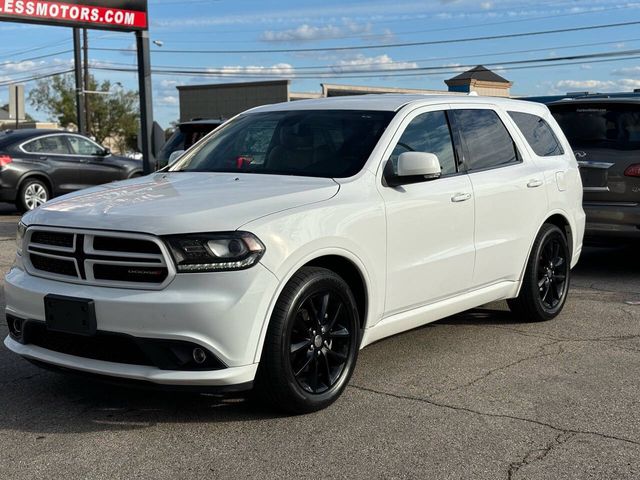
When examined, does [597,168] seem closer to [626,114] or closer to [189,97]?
[626,114]

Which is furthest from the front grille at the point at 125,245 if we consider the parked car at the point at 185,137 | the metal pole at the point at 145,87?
the metal pole at the point at 145,87

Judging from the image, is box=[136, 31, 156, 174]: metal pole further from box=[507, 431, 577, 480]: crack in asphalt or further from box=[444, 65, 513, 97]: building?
box=[507, 431, 577, 480]: crack in asphalt

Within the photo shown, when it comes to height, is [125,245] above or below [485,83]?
below

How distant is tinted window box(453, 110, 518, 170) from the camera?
5625 millimetres

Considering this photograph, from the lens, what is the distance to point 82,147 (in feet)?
52.7

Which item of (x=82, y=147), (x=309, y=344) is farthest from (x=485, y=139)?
(x=82, y=147)

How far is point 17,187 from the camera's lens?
1486 cm

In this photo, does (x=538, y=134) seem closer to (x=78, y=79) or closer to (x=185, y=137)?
(x=185, y=137)

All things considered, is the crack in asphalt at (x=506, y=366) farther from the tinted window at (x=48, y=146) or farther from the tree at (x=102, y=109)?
the tree at (x=102, y=109)

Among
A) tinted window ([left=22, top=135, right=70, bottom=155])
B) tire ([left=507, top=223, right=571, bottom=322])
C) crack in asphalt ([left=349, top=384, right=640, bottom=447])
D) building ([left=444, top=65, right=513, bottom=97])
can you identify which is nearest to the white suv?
tire ([left=507, top=223, right=571, bottom=322])

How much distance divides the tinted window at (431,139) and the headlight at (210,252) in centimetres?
156

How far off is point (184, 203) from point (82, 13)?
50.3 feet

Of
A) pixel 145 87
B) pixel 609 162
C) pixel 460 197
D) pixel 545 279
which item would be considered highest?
pixel 145 87

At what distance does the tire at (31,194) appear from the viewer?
1492 centimetres
